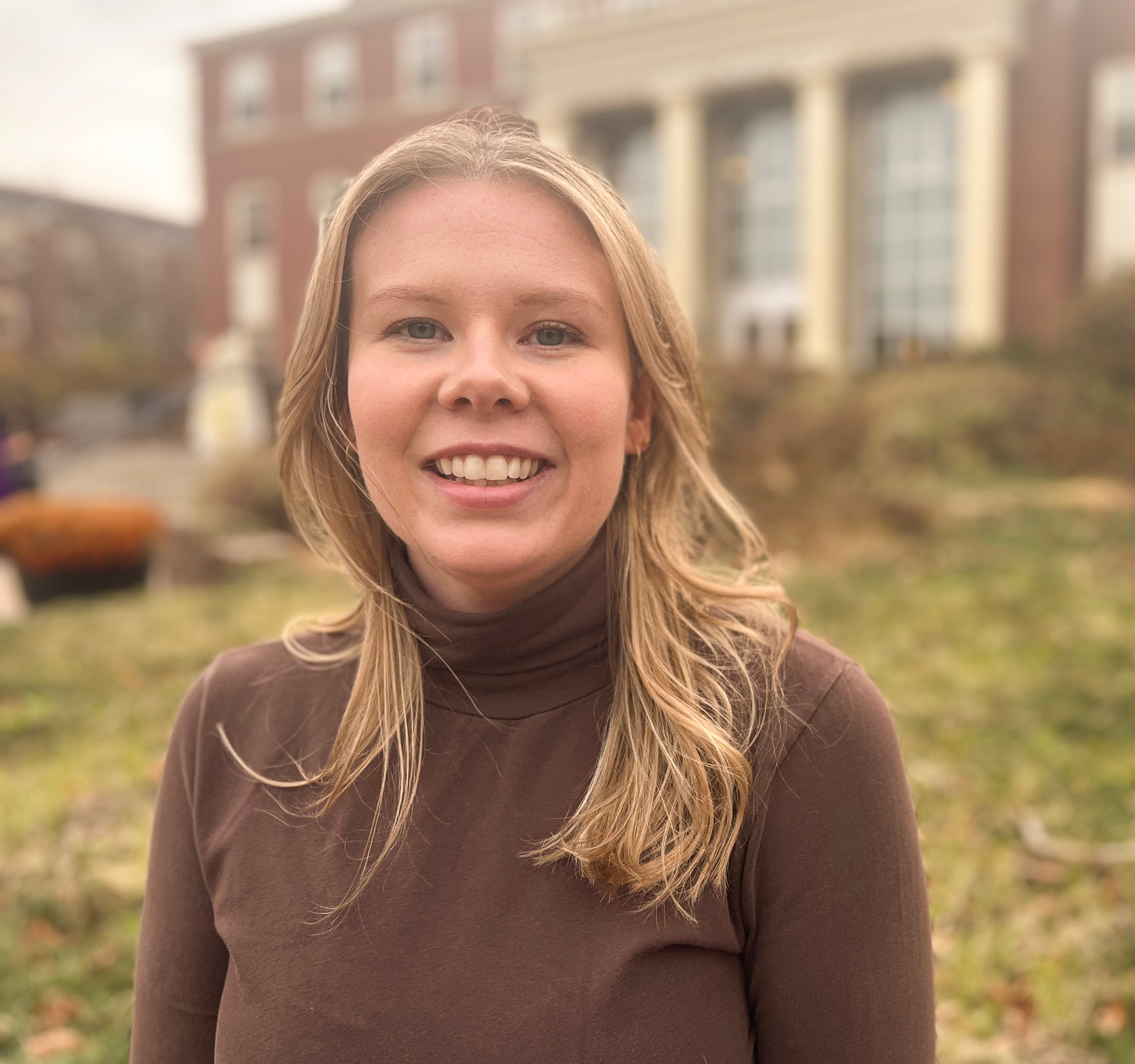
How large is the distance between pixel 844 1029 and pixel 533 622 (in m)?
0.60

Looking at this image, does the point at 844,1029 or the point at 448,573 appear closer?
the point at 844,1029

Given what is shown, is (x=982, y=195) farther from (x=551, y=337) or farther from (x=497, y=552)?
(x=497, y=552)

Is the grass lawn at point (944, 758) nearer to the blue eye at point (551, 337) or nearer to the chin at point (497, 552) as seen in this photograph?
the chin at point (497, 552)

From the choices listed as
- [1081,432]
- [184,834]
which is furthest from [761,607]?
[1081,432]

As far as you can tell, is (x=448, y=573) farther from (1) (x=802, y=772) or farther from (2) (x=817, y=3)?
(2) (x=817, y=3)

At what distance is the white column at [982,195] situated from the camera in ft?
63.5

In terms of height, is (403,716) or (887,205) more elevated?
(887,205)

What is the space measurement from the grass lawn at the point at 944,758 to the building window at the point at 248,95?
2425 centimetres

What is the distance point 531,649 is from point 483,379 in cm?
36

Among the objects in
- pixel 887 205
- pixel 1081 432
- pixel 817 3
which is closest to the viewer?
pixel 1081 432

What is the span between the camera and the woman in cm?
130

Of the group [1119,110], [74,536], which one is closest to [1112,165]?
[1119,110]

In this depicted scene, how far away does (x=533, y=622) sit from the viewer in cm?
145

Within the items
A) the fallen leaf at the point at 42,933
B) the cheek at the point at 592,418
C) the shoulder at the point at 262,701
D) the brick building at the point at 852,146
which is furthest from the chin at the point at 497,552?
the brick building at the point at 852,146
